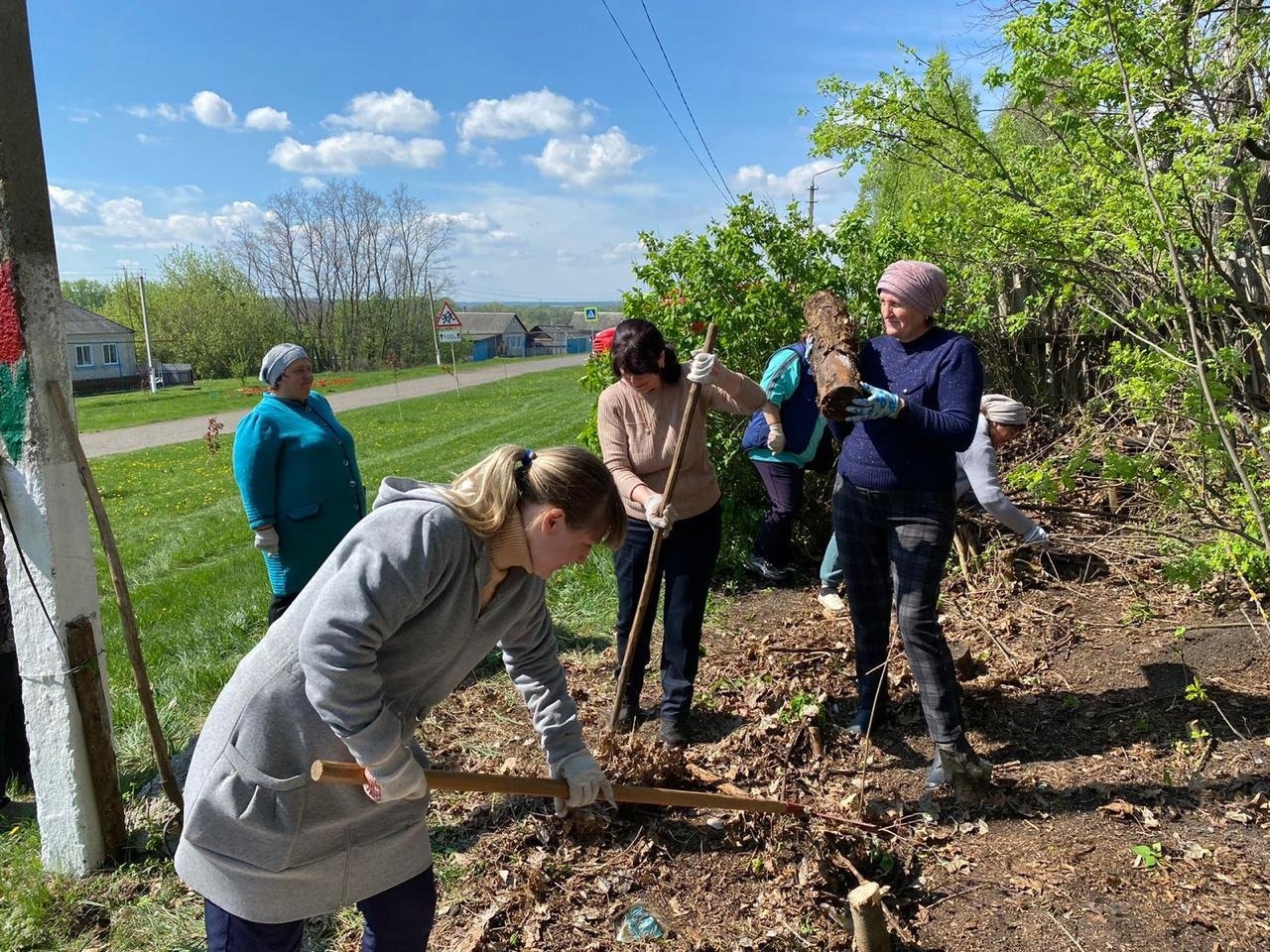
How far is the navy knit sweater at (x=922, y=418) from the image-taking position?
3.04 m

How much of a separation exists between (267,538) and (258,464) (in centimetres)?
36

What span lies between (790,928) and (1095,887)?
→ 1033 mm

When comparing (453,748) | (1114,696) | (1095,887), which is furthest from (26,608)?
(1114,696)

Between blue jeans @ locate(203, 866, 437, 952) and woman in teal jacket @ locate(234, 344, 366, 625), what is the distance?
7.55 feet

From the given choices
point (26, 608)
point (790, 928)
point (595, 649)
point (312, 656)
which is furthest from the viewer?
point (595, 649)

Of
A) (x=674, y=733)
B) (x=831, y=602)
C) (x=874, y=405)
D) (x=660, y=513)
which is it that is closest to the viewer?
(x=874, y=405)

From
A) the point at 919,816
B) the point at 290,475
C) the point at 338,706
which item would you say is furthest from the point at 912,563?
the point at 290,475

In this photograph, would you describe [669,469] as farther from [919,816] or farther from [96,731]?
[96,731]

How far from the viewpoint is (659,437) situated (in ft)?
12.0

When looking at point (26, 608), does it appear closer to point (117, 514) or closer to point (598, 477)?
point (598, 477)

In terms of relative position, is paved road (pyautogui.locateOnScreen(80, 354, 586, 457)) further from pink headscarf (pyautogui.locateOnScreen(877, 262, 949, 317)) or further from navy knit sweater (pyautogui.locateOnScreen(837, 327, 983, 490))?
pink headscarf (pyautogui.locateOnScreen(877, 262, 949, 317))

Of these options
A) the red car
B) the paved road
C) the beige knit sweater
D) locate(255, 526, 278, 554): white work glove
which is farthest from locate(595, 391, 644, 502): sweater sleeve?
the paved road

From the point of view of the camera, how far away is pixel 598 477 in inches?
70.3

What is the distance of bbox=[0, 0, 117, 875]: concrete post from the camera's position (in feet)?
9.00
